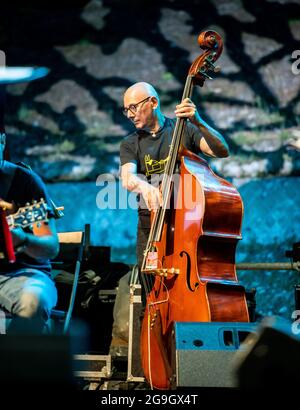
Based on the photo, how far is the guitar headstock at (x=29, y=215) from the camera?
A: 2980 mm

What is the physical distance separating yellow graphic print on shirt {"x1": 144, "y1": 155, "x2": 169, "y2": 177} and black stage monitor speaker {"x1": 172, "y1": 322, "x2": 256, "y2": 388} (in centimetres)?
130

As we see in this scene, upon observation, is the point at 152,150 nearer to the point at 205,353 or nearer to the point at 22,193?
the point at 22,193

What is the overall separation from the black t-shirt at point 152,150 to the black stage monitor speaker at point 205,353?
50.1 inches

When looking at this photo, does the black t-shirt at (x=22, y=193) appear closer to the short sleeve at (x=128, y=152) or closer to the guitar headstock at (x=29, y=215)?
the guitar headstock at (x=29, y=215)

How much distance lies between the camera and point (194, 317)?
124 inches

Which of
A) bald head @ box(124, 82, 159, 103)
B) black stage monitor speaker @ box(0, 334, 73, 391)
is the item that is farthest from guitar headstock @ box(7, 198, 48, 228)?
black stage monitor speaker @ box(0, 334, 73, 391)

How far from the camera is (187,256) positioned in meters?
3.24

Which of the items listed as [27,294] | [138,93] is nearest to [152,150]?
[138,93]

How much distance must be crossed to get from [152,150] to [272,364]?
8.25 ft

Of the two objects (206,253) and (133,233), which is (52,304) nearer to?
(206,253)

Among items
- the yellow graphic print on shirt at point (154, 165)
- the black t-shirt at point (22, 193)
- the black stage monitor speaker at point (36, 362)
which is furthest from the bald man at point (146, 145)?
the black stage monitor speaker at point (36, 362)

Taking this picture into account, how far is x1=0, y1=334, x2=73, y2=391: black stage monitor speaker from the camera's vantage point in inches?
53.9

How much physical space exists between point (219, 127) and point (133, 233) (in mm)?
1264
